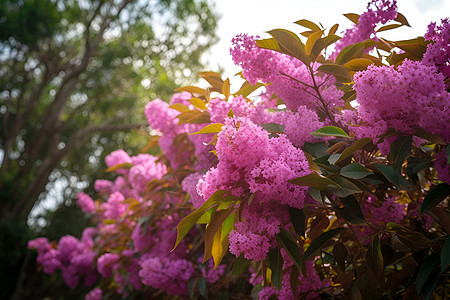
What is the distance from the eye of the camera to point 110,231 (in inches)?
132

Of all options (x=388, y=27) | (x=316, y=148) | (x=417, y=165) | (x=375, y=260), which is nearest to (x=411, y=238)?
(x=375, y=260)

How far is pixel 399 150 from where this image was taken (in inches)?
37.8

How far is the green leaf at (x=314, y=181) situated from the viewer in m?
0.88

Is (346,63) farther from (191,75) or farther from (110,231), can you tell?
(191,75)

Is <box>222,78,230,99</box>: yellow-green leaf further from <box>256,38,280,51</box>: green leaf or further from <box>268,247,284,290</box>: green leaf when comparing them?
<box>268,247,284,290</box>: green leaf

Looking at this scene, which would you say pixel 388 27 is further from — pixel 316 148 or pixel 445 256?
pixel 445 256

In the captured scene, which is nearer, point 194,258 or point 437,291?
point 437,291

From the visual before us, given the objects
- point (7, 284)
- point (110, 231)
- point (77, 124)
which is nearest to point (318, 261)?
point (110, 231)

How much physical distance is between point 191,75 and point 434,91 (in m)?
7.92

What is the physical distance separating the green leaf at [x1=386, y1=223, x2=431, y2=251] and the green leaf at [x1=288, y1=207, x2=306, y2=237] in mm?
244

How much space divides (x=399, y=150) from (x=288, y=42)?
1.32ft

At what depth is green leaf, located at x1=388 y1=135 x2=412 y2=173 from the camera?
947 millimetres

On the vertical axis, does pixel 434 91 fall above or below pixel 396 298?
above

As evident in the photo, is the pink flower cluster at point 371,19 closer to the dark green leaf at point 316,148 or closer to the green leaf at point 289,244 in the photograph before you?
the dark green leaf at point 316,148
